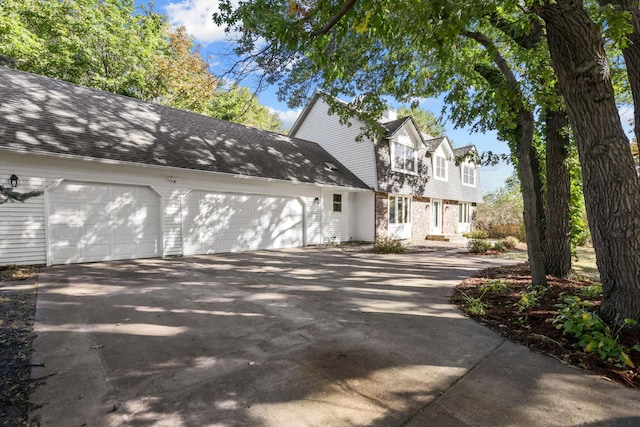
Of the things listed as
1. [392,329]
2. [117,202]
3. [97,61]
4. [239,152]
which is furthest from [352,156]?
[97,61]

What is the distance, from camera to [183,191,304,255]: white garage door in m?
11.1

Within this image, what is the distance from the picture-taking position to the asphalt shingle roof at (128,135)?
8.52m

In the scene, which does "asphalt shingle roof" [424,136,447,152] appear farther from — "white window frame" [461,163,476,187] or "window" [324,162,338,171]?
"window" [324,162,338,171]

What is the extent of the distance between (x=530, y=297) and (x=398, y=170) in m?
13.2

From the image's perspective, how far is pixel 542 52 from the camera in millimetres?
→ 5578

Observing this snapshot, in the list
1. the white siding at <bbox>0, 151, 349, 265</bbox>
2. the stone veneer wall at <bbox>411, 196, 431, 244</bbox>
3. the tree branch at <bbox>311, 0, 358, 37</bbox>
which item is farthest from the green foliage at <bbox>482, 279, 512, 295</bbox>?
the stone veneer wall at <bbox>411, 196, 431, 244</bbox>

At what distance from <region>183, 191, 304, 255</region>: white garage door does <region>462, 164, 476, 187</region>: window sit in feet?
49.7

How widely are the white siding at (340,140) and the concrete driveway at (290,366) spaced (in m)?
11.4

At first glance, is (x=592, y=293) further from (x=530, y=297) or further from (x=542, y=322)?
(x=542, y=322)

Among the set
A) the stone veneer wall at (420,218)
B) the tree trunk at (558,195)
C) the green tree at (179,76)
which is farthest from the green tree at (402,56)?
the green tree at (179,76)

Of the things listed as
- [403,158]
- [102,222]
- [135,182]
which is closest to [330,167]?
[403,158]

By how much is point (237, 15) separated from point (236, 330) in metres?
4.92

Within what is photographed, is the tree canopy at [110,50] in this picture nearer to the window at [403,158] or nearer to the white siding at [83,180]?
the white siding at [83,180]

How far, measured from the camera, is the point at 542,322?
161 inches
